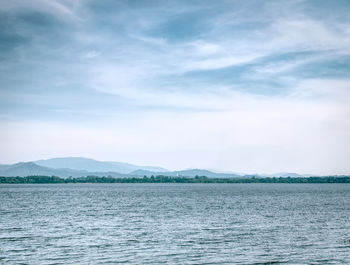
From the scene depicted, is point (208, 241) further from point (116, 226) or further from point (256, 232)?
point (116, 226)

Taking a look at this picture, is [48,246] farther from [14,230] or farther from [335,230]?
[335,230]

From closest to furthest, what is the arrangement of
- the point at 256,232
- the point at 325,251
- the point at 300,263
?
the point at 300,263 → the point at 325,251 → the point at 256,232

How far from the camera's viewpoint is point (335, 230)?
209 ft

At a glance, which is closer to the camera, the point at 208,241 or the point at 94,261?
the point at 94,261

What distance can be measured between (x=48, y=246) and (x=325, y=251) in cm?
3469

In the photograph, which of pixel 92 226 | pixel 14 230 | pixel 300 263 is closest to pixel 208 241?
pixel 300 263

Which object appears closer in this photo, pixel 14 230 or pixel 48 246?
pixel 48 246

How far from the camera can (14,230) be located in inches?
2576

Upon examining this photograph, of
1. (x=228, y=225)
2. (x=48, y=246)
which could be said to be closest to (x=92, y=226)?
(x=48, y=246)

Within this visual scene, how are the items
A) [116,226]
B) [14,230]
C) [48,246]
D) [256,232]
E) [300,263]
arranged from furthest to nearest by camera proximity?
[116,226]
[14,230]
[256,232]
[48,246]
[300,263]

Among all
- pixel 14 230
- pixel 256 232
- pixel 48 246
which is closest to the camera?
pixel 48 246

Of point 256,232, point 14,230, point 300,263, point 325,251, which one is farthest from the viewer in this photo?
point 14,230

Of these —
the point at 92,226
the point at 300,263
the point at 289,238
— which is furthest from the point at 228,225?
the point at 300,263

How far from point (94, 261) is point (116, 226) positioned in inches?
1112
